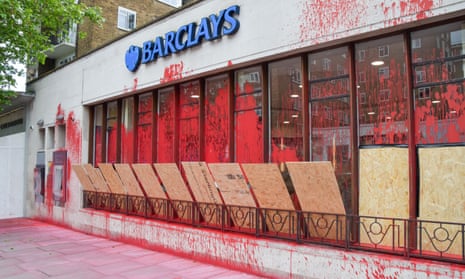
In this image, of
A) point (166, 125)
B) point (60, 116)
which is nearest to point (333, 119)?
point (166, 125)

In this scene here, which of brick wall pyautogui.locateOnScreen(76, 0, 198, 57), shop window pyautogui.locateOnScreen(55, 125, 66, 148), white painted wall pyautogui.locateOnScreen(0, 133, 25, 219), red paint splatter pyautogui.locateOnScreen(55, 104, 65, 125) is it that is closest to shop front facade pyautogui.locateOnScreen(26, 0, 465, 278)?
red paint splatter pyautogui.locateOnScreen(55, 104, 65, 125)

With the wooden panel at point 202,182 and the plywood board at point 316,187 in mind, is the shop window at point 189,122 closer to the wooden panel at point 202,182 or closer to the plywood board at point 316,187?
the wooden panel at point 202,182

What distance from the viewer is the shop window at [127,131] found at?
37.4 ft

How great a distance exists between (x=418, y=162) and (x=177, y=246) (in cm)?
533

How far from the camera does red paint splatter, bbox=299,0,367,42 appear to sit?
245 inches

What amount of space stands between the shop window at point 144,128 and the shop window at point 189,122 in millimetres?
1248

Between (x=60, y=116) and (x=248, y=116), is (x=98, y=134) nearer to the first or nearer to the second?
(x=60, y=116)

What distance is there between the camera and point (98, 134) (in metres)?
12.8

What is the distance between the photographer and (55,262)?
867 centimetres

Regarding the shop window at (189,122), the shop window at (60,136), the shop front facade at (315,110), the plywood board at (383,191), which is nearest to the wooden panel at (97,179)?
the shop front facade at (315,110)

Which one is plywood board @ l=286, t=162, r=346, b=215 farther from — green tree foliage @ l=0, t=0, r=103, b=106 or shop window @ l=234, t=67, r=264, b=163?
green tree foliage @ l=0, t=0, r=103, b=106

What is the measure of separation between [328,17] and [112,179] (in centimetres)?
719

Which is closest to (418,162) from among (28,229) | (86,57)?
(86,57)

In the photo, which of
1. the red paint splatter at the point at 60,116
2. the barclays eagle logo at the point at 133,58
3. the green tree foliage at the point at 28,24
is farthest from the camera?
the red paint splatter at the point at 60,116
